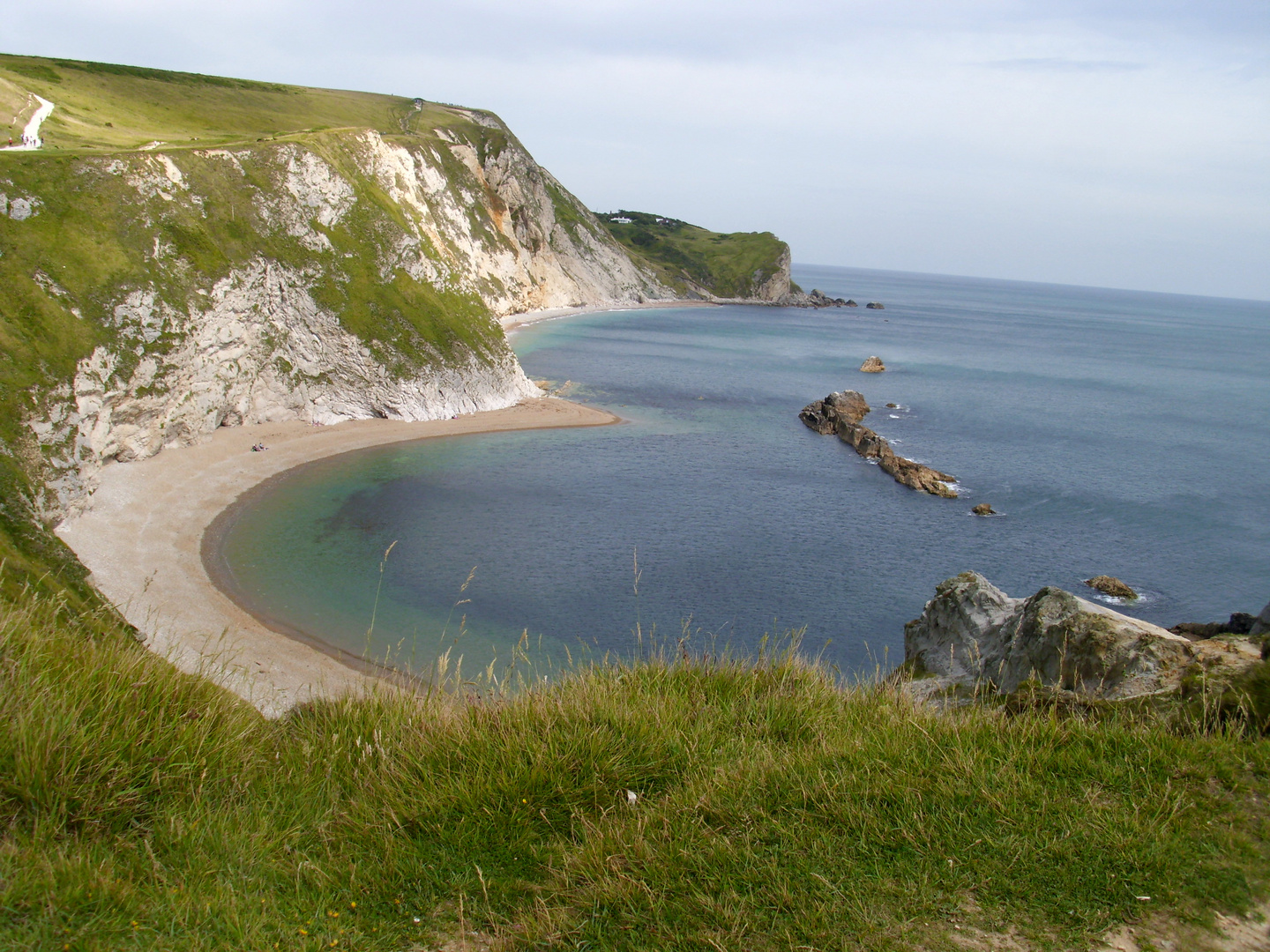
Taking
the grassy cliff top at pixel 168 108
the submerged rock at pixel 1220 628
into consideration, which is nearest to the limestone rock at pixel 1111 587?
the submerged rock at pixel 1220 628

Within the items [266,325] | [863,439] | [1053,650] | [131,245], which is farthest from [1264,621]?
[266,325]

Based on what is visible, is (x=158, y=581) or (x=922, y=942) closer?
(x=922, y=942)

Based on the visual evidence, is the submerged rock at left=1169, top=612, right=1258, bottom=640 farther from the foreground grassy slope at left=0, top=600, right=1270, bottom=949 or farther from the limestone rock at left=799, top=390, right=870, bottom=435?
the limestone rock at left=799, top=390, right=870, bottom=435

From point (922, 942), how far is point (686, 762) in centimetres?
217

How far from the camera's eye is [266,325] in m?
50.4

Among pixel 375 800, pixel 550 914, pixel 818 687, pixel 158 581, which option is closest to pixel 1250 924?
pixel 818 687

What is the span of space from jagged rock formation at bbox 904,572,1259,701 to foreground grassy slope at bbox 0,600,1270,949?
2245 mm

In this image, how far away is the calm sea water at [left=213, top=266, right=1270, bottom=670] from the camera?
3002cm

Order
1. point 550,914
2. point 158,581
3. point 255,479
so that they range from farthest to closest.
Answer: point 255,479 → point 158,581 → point 550,914

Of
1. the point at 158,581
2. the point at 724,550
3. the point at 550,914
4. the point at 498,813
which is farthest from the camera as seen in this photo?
the point at 724,550

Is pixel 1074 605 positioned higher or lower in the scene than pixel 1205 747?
lower

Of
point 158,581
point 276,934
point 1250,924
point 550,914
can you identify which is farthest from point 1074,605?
point 158,581

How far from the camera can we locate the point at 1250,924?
4.45 meters

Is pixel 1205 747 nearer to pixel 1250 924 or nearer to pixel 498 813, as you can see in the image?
pixel 1250 924
